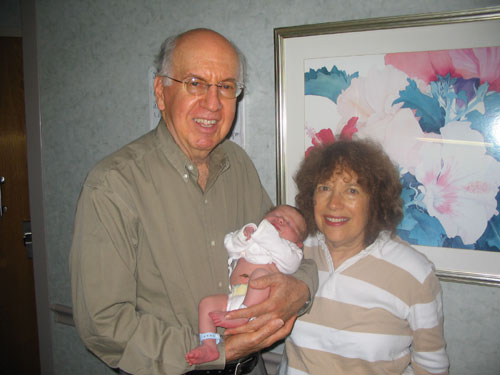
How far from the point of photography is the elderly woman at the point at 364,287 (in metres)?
1.25

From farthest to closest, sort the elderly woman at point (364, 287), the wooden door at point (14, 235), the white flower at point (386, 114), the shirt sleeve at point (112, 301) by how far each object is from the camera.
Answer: the wooden door at point (14, 235)
the white flower at point (386, 114)
the elderly woman at point (364, 287)
the shirt sleeve at point (112, 301)

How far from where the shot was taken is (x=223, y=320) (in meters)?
1.20

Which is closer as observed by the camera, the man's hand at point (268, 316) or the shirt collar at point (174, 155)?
the man's hand at point (268, 316)

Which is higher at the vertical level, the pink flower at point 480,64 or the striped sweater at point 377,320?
the pink flower at point 480,64

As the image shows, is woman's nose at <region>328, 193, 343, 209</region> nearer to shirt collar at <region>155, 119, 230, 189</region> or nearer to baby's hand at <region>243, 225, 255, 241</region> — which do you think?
baby's hand at <region>243, 225, 255, 241</region>

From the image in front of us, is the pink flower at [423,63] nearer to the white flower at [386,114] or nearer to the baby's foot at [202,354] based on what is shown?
the white flower at [386,114]

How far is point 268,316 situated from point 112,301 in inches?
21.6

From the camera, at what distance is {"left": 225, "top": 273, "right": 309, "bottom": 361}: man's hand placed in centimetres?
121

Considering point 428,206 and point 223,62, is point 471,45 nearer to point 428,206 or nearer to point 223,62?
point 428,206

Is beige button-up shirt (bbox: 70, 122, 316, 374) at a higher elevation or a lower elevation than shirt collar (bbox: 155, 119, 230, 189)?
lower

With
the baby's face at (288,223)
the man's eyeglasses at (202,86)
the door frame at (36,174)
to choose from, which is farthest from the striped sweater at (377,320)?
the door frame at (36,174)

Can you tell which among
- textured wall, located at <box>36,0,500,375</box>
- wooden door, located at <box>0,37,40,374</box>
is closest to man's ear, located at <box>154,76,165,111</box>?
textured wall, located at <box>36,0,500,375</box>

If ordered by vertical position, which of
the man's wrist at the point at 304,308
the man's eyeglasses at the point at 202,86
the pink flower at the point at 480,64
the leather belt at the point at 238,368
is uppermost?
the pink flower at the point at 480,64

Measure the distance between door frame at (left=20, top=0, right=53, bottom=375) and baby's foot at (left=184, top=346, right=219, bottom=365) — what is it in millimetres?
1866
